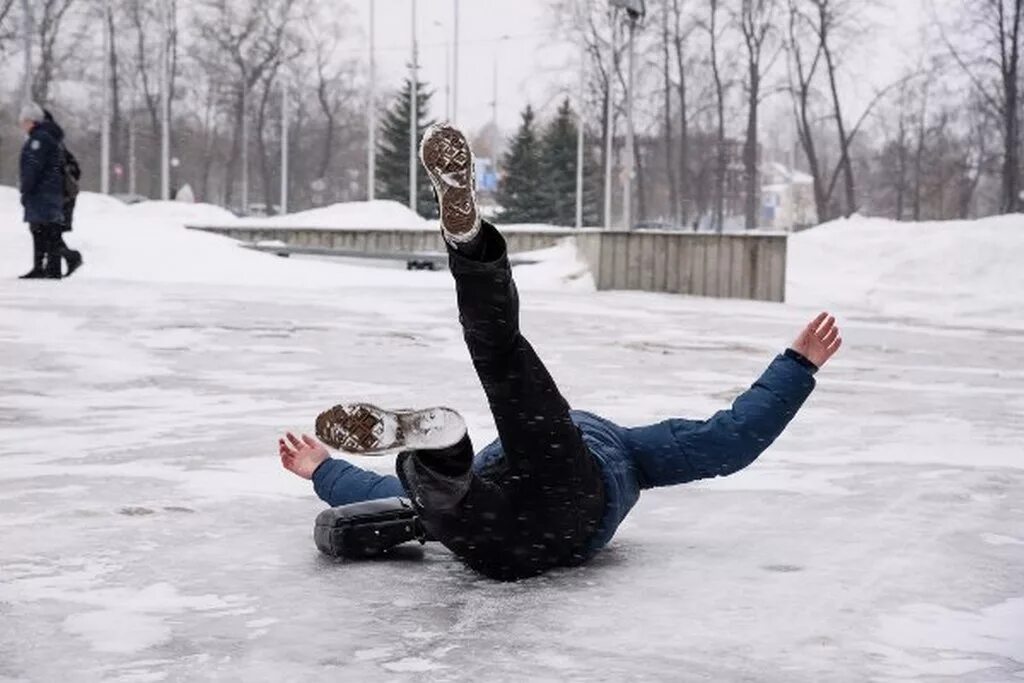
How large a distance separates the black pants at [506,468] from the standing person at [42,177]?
11674mm

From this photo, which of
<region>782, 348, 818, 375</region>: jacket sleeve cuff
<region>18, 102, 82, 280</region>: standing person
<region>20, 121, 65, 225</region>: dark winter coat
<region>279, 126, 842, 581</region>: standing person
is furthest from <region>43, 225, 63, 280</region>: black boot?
<region>782, 348, 818, 375</region>: jacket sleeve cuff

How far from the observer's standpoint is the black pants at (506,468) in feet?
10.5

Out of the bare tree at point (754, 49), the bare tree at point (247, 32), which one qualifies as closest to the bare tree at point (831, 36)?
the bare tree at point (754, 49)

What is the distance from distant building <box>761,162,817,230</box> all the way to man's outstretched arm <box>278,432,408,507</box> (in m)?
97.2

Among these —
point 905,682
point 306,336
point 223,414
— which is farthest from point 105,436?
point 306,336

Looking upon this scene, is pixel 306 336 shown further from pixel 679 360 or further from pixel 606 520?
pixel 606 520

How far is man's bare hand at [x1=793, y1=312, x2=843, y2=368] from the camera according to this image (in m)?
3.82

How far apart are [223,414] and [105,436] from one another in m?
0.80

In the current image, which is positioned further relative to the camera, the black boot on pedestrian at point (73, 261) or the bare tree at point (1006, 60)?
the bare tree at point (1006, 60)

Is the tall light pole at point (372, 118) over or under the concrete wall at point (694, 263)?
over

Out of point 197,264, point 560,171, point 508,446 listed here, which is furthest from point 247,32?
point 508,446

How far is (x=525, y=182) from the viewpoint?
53.4 m

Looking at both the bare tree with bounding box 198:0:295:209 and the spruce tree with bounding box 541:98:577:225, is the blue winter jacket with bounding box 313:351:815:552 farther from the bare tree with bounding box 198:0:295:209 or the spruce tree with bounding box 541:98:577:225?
the bare tree with bounding box 198:0:295:209

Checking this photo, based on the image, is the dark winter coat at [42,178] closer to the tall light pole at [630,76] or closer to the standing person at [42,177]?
the standing person at [42,177]
